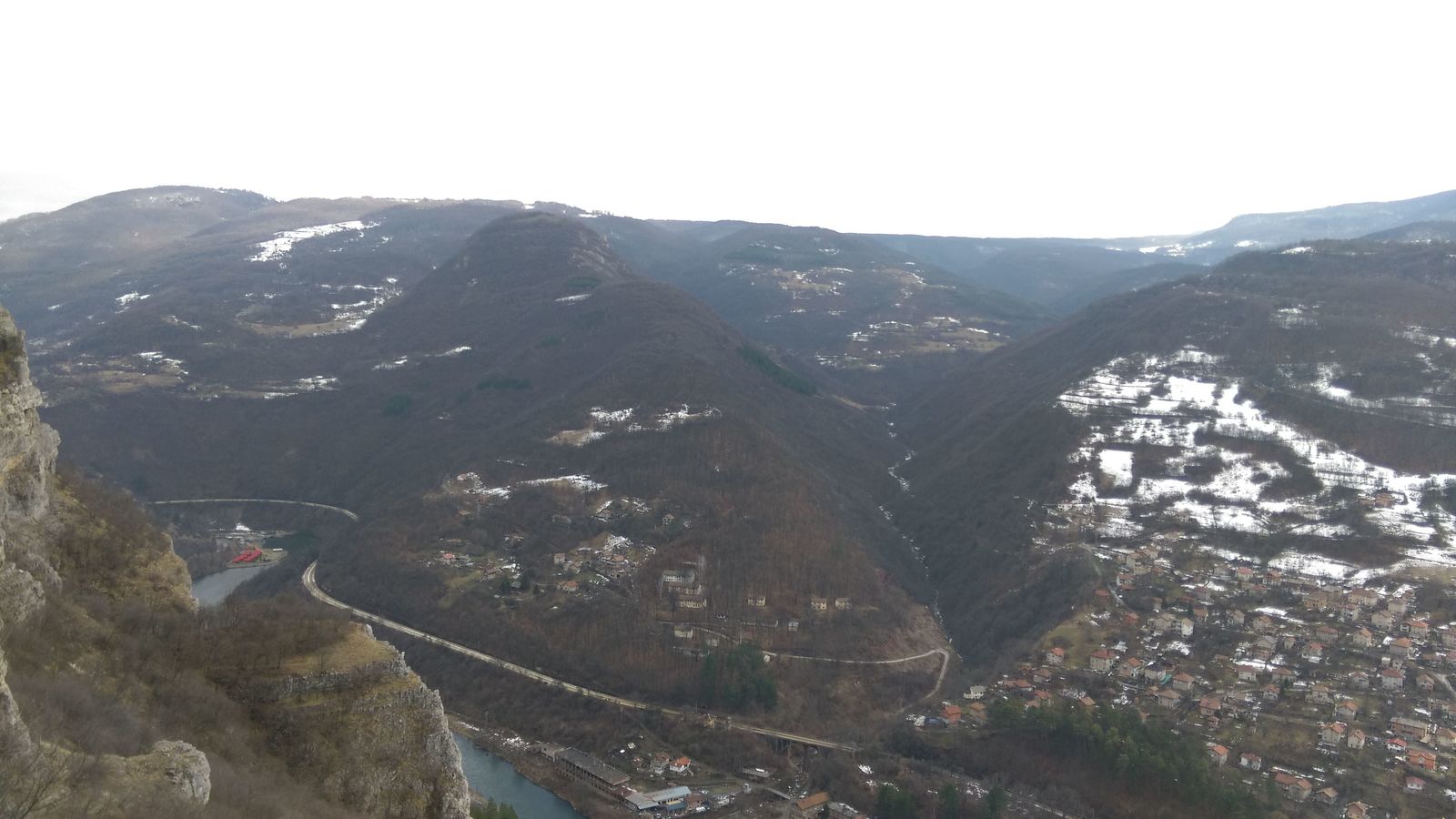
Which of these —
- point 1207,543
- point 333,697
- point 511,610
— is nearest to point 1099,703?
point 1207,543

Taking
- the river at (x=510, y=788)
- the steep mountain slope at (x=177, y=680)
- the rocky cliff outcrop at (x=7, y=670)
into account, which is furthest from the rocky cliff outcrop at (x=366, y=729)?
the river at (x=510, y=788)

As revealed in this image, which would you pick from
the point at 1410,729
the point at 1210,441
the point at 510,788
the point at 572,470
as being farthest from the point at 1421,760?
the point at 572,470

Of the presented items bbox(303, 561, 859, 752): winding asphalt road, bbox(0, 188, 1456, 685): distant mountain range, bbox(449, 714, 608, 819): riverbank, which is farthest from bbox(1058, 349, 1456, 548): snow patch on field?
bbox(449, 714, 608, 819): riverbank

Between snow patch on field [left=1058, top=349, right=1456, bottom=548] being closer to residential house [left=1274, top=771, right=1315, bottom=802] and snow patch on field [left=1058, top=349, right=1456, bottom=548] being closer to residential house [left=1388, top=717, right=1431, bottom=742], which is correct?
residential house [left=1388, top=717, right=1431, bottom=742]

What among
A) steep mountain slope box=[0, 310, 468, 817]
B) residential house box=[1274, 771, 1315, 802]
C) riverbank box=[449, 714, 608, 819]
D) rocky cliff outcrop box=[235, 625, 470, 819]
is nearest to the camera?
steep mountain slope box=[0, 310, 468, 817]

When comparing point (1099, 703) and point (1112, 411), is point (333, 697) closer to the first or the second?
A: point (1099, 703)

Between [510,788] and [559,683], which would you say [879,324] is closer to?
[559,683]

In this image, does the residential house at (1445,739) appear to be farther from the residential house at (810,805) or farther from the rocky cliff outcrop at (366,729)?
the rocky cliff outcrop at (366,729)

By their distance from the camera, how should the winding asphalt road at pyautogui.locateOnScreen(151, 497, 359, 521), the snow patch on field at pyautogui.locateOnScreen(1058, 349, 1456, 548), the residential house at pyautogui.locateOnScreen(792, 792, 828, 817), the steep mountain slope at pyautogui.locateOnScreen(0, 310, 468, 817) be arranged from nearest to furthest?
1. the steep mountain slope at pyautogui.locateOnScreen(0, 310, 468, 817)
2. the residential house at pyautogui.locateOnScreen(792, 792, 828, 817)
3. the snow patch on field at pyautogui.locateOnScreen(1058, 349, 1456, 548)
4. the winding asphalt road at pyautogui.locateOnScreen(151, 497, 359, 521)
